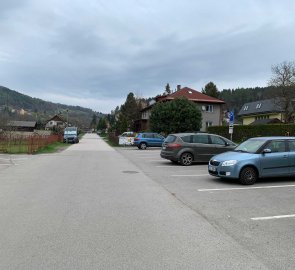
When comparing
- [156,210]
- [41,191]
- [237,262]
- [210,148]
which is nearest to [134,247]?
[237,262]

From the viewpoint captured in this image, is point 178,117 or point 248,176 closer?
point 248,176

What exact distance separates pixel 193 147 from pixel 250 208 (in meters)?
10.3

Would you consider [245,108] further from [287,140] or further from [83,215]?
[83,215]

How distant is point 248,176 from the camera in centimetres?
1176

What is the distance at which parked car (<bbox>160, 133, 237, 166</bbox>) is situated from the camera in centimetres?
1844

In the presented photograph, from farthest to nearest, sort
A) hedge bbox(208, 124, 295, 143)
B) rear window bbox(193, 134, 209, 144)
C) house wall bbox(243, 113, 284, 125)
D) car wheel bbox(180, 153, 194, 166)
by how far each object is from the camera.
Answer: house wall bbox(243, 113, 284, 125) → hedge bbox(208, 124, 295, 143) → rear window bbox(193, 134, 209, 144) → car wheel bbox(180, 153, 194, 166)

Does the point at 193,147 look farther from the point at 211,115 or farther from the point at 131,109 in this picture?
the point at 131,109

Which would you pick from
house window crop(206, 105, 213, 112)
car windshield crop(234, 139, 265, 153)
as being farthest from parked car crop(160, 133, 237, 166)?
house window crop(206, 105, 213, 112)

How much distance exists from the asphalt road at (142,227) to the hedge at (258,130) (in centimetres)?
2385

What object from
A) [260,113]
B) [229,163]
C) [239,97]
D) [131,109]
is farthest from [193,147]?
[239,97]

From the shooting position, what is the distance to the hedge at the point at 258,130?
33.6 m

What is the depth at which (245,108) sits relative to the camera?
9488 cm

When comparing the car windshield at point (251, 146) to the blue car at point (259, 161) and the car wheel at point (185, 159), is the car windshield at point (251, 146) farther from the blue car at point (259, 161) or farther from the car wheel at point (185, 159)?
the car wheel at point (185, 159)

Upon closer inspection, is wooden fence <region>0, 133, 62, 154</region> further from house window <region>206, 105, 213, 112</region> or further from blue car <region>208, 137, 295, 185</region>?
house window <region>206, 105, 213, 112</region>
